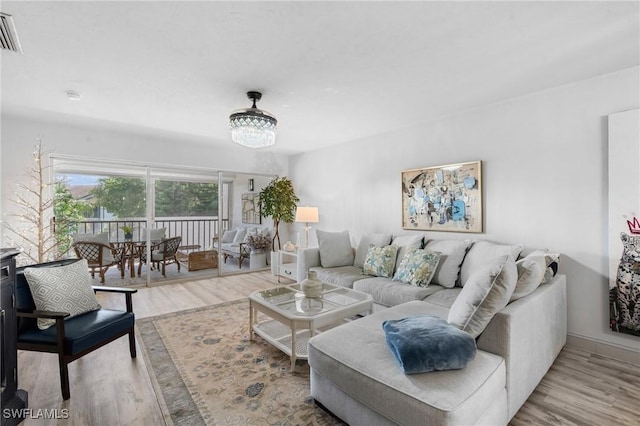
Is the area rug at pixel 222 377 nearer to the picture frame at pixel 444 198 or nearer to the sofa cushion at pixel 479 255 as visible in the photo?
the sofa cushion at pixel 479 255

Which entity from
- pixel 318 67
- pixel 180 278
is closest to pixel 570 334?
pixel 318 67

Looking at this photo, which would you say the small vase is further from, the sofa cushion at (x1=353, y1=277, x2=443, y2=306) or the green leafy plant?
the green leafy plant

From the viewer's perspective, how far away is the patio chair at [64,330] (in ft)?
6.12

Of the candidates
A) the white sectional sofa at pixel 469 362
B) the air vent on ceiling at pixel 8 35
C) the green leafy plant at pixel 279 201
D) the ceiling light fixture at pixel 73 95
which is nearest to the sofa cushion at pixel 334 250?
the green leafy plant at pixel 279 201

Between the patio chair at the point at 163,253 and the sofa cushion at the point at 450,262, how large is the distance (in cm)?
409

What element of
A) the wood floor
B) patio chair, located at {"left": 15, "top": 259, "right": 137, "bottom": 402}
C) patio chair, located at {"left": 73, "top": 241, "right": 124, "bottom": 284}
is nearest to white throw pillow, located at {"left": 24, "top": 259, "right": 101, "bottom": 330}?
patio chair, located at {"left": 15, "top": 259, "right": 137, "bottom": 402}

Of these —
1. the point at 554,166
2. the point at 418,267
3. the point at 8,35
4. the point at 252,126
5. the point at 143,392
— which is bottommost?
the point at 143,392

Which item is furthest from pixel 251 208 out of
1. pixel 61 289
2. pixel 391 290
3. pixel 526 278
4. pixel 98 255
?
pixel 526 278

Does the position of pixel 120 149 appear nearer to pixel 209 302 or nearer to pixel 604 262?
pixel 209 302

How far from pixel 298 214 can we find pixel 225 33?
3.36 m

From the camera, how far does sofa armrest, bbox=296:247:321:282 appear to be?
4020mm

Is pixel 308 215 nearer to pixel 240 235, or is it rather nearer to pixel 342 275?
pixel 240 235

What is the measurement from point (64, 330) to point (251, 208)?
3.94 metres

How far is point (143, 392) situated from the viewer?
1966mm
